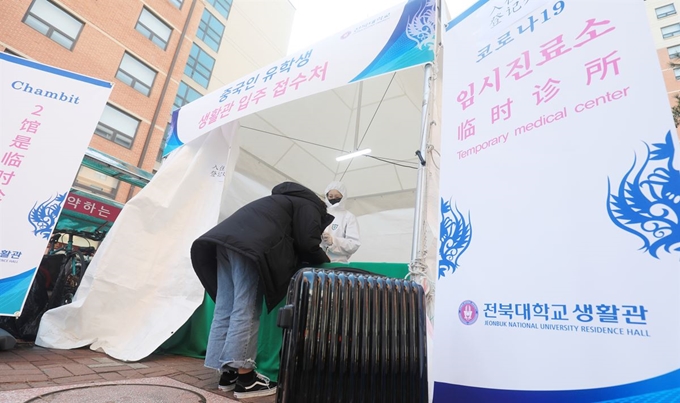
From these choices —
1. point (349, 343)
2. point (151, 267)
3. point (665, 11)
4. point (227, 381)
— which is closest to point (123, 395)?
point (227, 381)

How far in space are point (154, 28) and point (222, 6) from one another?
4493mm

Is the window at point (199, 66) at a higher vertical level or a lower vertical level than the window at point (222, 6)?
lower

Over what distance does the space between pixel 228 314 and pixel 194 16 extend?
554 inches

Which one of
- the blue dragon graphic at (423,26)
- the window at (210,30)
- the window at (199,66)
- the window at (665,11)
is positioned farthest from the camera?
the window at (665,11)

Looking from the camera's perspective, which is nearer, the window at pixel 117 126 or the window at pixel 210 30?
the window at pixel 117 126

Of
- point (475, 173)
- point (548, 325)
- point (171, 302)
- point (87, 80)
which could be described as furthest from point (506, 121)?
point (87, 80)

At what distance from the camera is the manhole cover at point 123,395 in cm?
136

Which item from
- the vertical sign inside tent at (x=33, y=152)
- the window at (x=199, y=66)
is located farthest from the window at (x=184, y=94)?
the vertical sign inside tent at (x=33, y=152)

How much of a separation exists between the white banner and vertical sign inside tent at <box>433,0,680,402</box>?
0.55 metres

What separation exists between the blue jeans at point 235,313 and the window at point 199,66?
43.7ft

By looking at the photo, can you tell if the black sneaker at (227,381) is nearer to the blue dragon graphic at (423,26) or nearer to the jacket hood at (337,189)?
the jacket hood at (337,189)

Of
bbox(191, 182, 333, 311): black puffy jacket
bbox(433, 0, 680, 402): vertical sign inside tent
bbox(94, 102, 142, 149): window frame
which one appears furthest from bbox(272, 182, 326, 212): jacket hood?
bbox(94, 102, 142, 149): window frame

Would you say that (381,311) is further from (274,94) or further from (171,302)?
(171,302)

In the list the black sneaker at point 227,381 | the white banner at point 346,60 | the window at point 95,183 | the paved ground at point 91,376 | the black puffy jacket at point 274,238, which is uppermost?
the window at point 95,183
